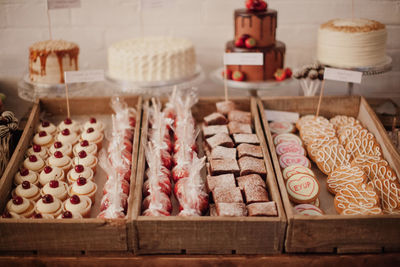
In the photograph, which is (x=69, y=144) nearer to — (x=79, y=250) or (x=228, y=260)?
(x=79, y=250)

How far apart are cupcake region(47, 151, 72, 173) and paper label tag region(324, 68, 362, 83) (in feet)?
4.74

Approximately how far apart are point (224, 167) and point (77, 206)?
0.66 metres

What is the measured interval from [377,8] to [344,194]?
165 centimetres

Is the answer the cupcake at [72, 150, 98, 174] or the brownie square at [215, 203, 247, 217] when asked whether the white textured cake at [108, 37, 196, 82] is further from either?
the brownie square at [215, 203, 247, 217]

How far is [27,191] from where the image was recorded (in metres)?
1.70

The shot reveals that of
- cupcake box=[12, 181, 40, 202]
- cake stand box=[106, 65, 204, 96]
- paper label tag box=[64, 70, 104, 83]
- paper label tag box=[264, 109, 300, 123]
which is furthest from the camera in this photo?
paper label tag box=[264, 109, 300, 123]

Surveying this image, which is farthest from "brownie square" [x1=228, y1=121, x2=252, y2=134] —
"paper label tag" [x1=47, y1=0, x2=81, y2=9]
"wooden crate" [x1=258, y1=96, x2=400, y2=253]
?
"paper label tag" [x1=47, y1=0, x2=81, y2=9]

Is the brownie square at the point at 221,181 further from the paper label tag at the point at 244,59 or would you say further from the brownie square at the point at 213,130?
the paper label tag at the point at 244,59

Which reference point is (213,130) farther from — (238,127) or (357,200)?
→ (357,200)

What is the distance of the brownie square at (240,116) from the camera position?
2.22 m

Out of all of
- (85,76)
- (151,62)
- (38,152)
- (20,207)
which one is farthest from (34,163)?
(151,62)

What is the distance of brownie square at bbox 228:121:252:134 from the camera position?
213cm

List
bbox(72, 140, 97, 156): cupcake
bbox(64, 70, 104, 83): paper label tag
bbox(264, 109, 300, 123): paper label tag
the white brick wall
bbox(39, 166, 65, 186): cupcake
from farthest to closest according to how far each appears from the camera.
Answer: the white brick wall, bbox(264, 109, 300, 123): paper label tag, bbox(64, 70, 104, 83): paper label tag, bbox(72, 140, 97, 156): cupcake, bbox(39, 166, 65, 186): cupcake

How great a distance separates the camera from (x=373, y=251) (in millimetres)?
1522
